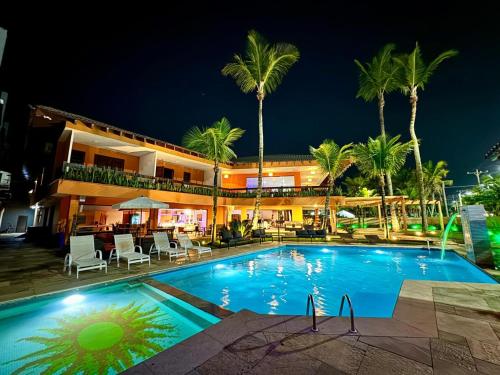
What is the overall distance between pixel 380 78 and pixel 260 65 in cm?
1231

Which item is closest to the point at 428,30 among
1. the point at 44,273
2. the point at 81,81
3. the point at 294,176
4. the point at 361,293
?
the point at 294,176

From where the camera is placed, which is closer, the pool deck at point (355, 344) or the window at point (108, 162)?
the pool deck at point (355, 344)

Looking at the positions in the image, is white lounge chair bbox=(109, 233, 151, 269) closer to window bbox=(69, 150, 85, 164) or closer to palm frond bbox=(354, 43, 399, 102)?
window bbox=(69, 150, 85, 164)

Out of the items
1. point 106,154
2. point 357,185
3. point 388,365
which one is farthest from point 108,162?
point 357,185

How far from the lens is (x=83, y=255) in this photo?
646 centimetres

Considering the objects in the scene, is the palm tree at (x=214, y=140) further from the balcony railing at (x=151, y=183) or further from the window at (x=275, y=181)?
the window at (x=275, y=181)

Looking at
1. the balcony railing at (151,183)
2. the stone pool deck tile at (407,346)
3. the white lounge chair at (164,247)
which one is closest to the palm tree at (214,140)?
the white lounge chair at (164,247)

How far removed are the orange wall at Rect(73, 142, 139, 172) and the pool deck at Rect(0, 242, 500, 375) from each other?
627 inches

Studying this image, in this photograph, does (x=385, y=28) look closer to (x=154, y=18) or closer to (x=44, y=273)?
(x=154, y=18)

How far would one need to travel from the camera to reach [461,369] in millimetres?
2119

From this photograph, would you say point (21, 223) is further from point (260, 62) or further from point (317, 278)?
point (317, 278)

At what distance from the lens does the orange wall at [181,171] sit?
1959 centimetres

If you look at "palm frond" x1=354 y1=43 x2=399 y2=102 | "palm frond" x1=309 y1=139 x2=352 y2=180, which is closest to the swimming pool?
"palm frond" x1=309 y1=139 x2=352 y2=180

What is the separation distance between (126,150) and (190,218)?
8030 mm
